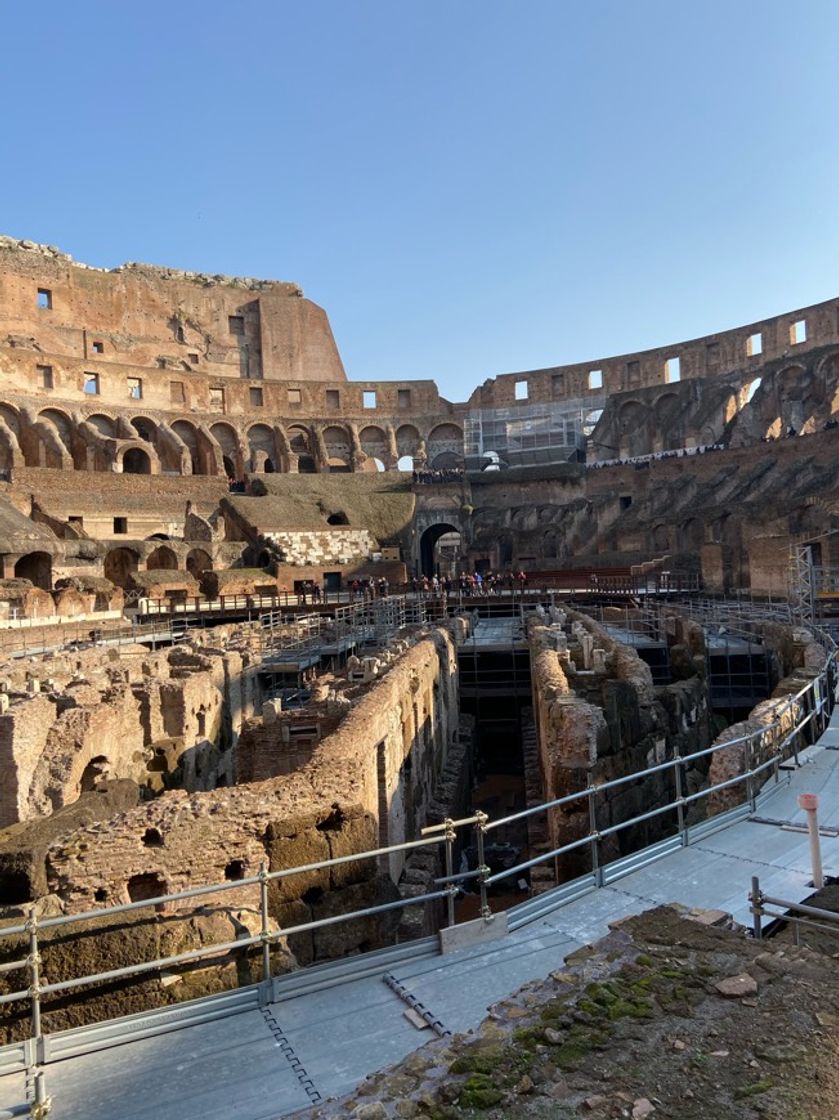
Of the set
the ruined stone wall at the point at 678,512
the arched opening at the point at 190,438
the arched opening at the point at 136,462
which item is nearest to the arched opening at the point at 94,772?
the ruined stone wall at the point at 678,512

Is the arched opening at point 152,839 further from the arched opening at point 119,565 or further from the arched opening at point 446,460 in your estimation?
the arched opening at point 446,460

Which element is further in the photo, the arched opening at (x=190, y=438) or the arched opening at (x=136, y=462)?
the arched opening at (x=190, y=438)

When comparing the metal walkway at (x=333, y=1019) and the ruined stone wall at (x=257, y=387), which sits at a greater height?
the ruined stone wall at (x=257, y=387)

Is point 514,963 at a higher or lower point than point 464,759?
higher

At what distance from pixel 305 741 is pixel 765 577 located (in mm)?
22226

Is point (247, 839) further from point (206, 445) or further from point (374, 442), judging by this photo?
point (374, 442)

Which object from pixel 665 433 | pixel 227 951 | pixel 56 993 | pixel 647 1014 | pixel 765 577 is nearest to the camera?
pixel 647 1014

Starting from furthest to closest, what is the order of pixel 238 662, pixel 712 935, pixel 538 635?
pixel 538 635 < pixel 238 662 < pixel 712 935

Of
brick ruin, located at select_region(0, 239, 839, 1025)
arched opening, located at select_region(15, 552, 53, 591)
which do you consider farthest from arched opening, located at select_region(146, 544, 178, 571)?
arched opening, located at select_region(15, 552, 53, 591)

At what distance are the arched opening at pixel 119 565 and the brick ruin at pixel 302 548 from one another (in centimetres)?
14

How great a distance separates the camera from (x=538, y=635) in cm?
1727

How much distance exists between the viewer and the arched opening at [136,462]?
49.0m

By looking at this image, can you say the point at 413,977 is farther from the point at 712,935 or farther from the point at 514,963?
the point at 712,935

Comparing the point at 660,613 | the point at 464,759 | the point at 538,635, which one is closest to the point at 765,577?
the point at 660,613
